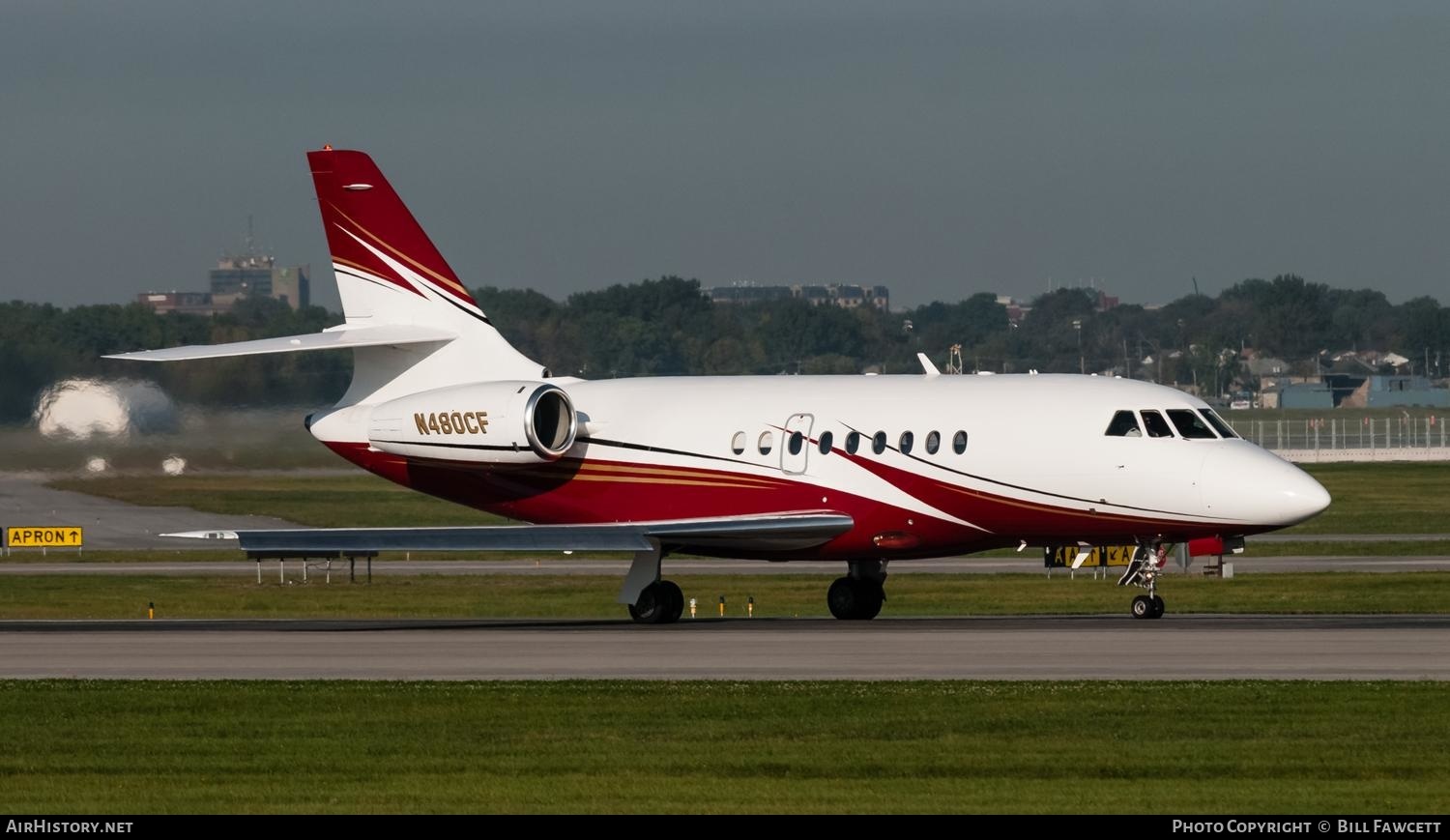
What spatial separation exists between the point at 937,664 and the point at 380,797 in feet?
34.8

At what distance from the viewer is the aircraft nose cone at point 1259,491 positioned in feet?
102

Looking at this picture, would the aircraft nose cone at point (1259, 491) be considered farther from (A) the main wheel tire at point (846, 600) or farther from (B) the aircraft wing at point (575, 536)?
(A) the main wheel tire at point (846, 600)

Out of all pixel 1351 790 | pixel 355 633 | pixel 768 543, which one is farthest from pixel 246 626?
pixel 1351 790

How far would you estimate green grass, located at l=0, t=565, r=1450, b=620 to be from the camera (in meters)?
41.4

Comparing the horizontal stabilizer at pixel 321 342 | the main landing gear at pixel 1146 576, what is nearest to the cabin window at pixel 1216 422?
the main landing gear at pixel 1146 576

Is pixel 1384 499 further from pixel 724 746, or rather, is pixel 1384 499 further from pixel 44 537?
pixel 724 746

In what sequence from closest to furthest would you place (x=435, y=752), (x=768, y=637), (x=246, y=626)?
(x=435, y=752), (x=768, y=637), (x=246, y=626)

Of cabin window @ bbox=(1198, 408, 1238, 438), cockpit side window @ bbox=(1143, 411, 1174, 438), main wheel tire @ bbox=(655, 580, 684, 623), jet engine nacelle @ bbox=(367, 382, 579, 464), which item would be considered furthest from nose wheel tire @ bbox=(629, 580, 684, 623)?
cabin window @ bbox=(1198, 408, 1238, 438)

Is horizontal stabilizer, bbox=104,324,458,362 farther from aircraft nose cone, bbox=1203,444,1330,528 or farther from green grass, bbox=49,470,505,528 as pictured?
green grass, bbox=49,470,505,528

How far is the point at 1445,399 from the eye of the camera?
17612cm

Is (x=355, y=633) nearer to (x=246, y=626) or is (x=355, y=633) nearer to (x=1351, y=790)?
(x=246, y=626)

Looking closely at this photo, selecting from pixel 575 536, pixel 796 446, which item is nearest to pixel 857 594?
pixel 796 446

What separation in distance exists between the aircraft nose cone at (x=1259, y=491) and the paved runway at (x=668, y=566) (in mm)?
17995

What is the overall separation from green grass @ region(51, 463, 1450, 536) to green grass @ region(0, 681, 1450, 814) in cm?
2925
